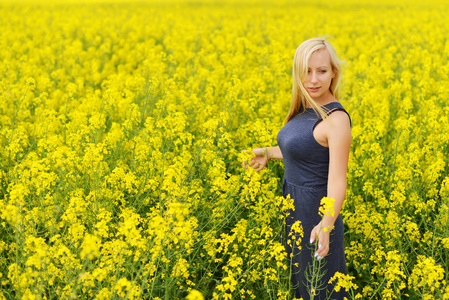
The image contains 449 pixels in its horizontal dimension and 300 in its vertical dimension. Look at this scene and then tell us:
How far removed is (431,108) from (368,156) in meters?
1.04

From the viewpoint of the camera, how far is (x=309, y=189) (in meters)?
2.79

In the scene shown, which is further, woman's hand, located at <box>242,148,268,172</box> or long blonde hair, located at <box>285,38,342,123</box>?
woman's hand, located at <box>242,148,268,172</box>

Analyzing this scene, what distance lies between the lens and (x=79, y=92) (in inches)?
265

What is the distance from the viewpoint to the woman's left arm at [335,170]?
2.47m

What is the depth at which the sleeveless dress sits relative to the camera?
271cm

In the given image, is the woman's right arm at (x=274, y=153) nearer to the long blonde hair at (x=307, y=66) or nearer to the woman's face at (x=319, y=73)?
the long blonde hair at (x=307, y=66)

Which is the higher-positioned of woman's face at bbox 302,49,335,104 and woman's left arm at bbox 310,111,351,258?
woman's face at bbox 302,49,335,104

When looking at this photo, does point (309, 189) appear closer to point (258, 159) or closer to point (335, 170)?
point (335, 170)

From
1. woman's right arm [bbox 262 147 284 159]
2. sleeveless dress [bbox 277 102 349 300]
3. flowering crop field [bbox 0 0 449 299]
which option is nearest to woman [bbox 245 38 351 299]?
sleeveless dress [bbox 277 102 349 300]

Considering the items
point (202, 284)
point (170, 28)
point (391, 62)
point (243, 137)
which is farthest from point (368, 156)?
point (170, 28)

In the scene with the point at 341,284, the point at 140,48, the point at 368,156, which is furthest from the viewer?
the point at 140,48

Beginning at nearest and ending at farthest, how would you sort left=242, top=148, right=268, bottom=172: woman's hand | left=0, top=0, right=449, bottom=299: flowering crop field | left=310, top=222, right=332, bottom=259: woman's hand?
left=310, top=222, right=332, bottom=259: woman's hand, left=0, top=0, right=449, bottom=299: flowering crop field, left=242, top=148, right=268, bottom=172: woman's hand

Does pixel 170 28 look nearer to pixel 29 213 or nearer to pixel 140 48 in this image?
pixel 140 48

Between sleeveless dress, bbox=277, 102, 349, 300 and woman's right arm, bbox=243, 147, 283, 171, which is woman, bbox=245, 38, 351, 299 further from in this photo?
woman's right arm, bbox=243, 147, 283, 171
